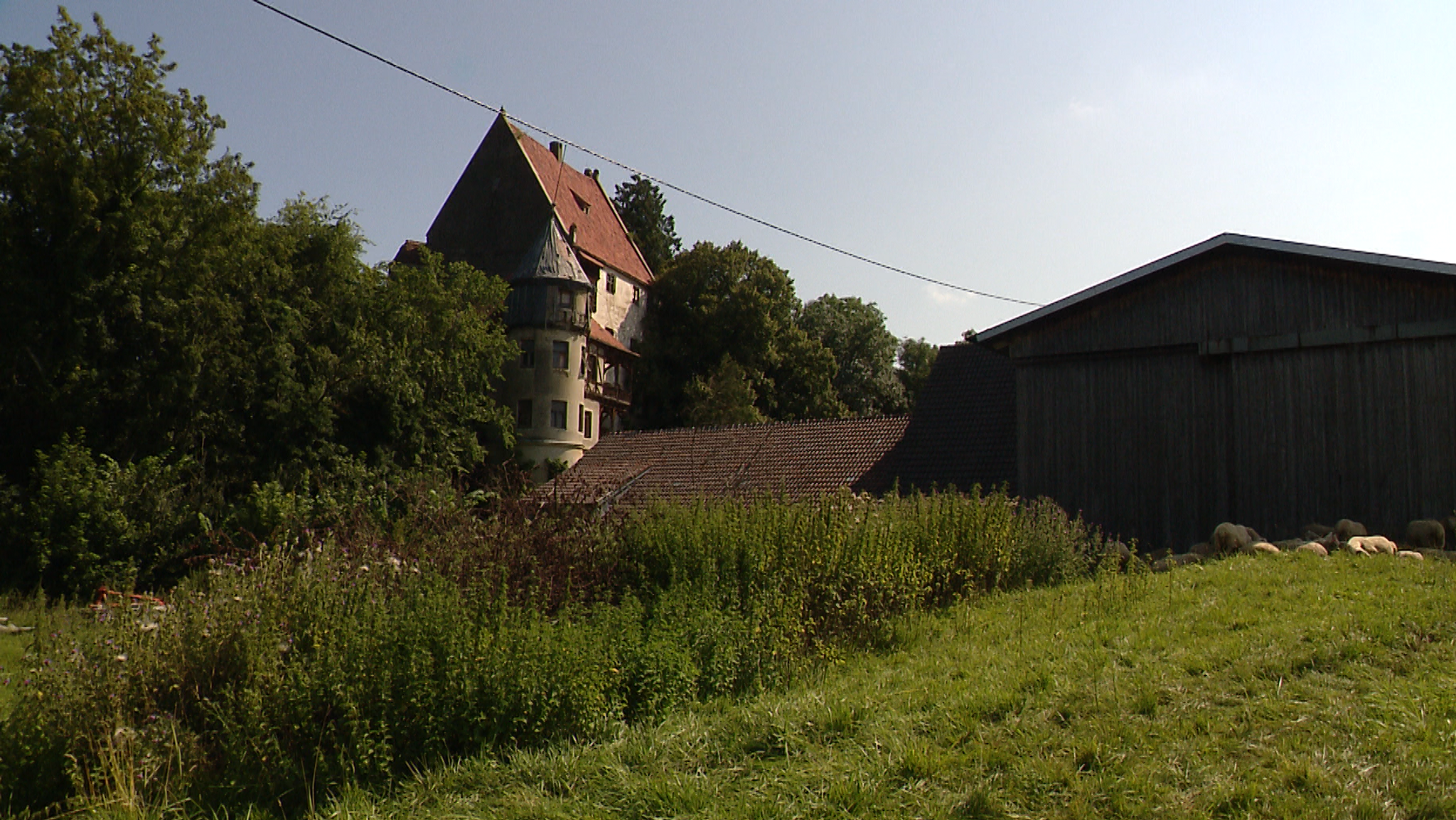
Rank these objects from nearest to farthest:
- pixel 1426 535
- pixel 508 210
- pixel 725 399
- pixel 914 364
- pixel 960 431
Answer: pixel 1426 535 < pixel 960 431 < pixel 725 399 < pixel 508 210 < pixel 914 364

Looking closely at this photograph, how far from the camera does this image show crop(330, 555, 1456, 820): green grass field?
15.6ft

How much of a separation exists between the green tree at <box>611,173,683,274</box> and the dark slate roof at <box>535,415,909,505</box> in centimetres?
2982

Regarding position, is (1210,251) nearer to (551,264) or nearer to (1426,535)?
(1426,535)

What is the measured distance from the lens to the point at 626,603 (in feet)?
24.2

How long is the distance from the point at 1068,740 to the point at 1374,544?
338 inches

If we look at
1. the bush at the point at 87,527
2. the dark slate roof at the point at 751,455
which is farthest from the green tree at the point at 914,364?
the bush at the point at 87,527

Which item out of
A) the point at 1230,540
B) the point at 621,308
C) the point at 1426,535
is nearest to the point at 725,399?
the point at 621,308

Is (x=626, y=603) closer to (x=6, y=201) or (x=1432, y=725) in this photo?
(x=1432, y=725)

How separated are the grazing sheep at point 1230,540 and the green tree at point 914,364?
4999 cm

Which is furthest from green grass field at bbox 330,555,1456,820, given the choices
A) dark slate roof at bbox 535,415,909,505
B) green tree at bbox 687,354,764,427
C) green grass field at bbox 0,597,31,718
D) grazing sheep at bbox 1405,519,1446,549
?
green tree at bbox 687,354,764,427

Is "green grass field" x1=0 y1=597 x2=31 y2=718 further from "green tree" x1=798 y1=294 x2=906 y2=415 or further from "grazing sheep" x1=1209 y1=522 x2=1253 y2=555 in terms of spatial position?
"green tree" x1=798 y1=294 x2=906 y2=415

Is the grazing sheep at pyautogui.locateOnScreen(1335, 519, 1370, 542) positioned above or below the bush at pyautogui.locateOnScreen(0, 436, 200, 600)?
above

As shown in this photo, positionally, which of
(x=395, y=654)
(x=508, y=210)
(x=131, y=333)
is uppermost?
(x=508, y=210)

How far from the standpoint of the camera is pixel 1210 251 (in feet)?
53.3
